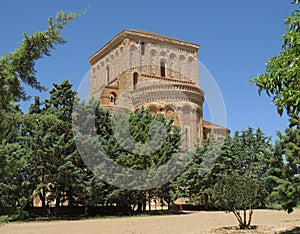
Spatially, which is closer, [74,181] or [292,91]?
[292,91]

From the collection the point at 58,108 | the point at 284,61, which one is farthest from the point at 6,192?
the point at 284,61

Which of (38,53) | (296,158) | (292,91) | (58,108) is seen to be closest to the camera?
(292,91)

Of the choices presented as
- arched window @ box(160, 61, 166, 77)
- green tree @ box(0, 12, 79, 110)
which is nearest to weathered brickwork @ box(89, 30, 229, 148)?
arched window @ box(160, 61, 166, 77)

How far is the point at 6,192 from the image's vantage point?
22547 mm

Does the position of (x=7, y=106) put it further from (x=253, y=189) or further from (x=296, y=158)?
(x=253, y=189)

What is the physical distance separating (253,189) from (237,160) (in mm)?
18480

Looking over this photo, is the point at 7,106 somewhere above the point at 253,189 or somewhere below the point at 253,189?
above

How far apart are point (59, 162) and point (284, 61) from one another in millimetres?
19327

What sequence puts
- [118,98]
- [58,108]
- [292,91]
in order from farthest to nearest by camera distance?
[118,98] < [58,108] < [292,91]

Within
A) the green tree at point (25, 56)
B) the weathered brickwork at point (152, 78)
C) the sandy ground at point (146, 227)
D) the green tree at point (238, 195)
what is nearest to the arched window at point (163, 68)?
the weathered brickwork at point (152, 78)

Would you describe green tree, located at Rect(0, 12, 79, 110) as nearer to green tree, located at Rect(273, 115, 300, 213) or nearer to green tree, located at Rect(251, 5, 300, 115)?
green tree, located at Rect(251, 5, 300, 115)

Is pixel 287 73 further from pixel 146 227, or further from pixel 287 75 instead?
pixel 146 227

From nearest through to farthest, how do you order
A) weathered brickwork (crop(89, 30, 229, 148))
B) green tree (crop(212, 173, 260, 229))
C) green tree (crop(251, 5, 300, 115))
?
green tree (crop(251, 5, 300, 115)) < green tree (crop(212, 173, 260, 229)) < weathered brickwork (crop(89, 30, 229, 148))

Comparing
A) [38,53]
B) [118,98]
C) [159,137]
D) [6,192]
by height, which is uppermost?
[118,98]
